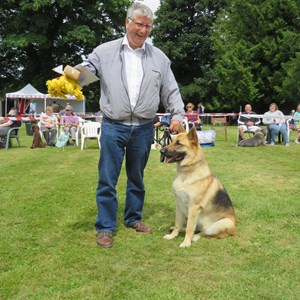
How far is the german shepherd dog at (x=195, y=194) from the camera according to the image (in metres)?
3.89

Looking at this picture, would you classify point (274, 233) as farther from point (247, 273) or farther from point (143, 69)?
point (143, 69)

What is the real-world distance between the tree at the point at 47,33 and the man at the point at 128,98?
25010 mm

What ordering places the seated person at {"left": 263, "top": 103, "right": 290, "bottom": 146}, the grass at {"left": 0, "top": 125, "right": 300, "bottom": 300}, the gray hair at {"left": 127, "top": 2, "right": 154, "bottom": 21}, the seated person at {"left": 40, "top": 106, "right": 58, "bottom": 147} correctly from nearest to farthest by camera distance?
the grass at {"left": 0, "top": 125, "right": 300, "bottom": 300}, the gray hair at {"left": 127, "top": 2, "right": 154, "bottom": 21}, the seated person at {"left": 40, "top": 106, "right": 58, "bottom": 147}, the seated person at {"left": 263, "top": 103, "right": 290, "bottom": 146}

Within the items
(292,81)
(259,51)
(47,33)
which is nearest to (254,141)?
(292,81)

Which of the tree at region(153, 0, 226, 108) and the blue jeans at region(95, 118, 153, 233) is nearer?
the blue jeans at region(95, 118, 153, 233)

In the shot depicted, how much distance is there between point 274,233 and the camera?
13.8 feet

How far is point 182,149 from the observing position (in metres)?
3.91

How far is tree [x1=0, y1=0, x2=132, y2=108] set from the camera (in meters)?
28.0

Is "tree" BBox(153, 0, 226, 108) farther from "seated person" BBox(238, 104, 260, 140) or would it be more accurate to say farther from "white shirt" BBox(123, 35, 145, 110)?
"white shirt" BBox(123, 35, 145, 110)

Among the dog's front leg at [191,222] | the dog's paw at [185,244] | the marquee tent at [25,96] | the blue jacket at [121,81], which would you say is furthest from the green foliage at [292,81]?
the dog's paw at [185,244]

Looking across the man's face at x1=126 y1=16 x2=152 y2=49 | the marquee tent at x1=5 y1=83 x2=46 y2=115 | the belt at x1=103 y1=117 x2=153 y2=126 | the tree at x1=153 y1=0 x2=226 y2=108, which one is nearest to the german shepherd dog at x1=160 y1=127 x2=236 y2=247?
the belt at x1=103 y1=117 x2=153 y2=126

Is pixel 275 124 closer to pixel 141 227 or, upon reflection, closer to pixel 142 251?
pixel 141 227

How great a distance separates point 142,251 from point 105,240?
15.4 inches

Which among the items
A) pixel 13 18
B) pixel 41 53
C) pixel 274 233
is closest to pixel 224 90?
pixel 41 53
